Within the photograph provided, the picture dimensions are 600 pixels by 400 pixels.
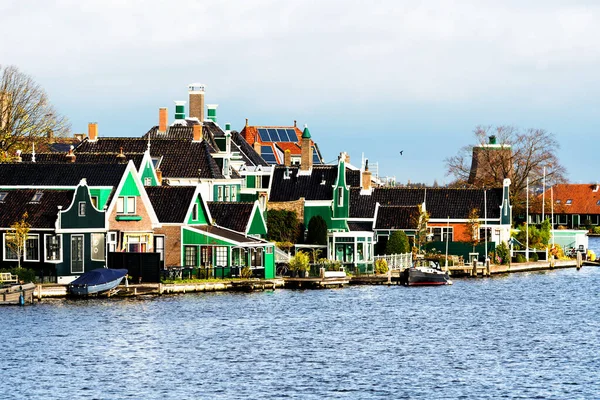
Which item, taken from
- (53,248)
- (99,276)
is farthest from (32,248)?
(99,276)

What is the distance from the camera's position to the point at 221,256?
292ft

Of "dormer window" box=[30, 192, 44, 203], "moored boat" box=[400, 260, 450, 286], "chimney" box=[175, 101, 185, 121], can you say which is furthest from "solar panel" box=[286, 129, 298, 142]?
"dormer window" box=[30, 192, 44, 203]

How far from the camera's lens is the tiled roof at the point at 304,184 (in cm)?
11300

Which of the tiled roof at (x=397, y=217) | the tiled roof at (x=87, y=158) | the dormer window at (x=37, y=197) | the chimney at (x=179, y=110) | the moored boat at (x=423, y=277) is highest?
the chimney at (x=179, y=110)

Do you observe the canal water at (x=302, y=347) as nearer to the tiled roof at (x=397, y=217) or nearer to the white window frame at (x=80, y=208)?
the white window frame at (x=80, y=208)

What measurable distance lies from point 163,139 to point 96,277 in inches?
1163

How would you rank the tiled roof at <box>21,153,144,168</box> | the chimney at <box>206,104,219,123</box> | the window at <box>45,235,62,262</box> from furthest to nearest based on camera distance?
the chimney at <box>206,104,219,123</box> < the tiled roof at <box>21,153,144,168</box> < the window at <box>45,235,62,262</box>

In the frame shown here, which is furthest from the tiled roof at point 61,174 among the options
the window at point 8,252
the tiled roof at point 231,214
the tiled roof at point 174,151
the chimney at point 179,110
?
the chimney at point 179,110

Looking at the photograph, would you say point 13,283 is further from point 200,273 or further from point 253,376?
point 253,376

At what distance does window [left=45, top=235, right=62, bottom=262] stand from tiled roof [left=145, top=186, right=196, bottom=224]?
910cm

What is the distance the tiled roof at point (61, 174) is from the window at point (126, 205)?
4.38ft

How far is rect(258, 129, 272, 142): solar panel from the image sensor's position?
532ft

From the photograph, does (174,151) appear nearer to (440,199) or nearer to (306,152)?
(306,152)

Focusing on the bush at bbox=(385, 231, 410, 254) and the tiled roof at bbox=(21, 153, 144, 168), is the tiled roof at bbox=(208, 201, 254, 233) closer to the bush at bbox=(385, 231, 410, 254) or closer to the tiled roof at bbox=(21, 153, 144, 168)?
the tiled roof at bbox=(21, 153, 144, 168)
